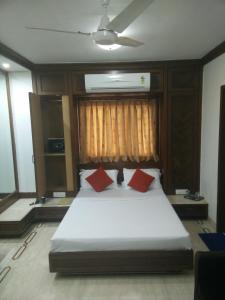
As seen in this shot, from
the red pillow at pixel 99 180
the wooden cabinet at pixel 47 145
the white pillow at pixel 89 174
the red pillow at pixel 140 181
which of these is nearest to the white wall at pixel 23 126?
the wooden cabinet at pixel 47 145

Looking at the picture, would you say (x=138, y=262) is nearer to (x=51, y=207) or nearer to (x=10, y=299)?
(x=10, y=299)

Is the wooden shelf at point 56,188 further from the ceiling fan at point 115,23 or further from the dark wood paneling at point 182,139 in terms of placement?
the ceiling fan at point 115,23

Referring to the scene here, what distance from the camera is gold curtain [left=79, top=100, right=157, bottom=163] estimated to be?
4.12m

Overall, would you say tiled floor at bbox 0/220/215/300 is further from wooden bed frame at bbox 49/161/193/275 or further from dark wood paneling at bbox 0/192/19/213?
dark wood paneling at bbox 0/192/19/213

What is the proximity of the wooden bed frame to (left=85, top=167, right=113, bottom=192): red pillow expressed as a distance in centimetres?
149

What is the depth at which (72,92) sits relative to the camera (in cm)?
396

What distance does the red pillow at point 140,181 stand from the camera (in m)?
3.84

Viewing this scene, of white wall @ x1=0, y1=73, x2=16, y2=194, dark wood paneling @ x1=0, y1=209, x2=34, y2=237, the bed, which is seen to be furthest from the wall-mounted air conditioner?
dark wood paneling @ x1=0, y1=209, x2=34, y2=237

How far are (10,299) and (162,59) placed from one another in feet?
12.2

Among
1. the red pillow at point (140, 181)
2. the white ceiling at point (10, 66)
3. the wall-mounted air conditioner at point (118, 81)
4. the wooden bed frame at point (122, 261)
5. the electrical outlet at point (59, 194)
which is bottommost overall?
the wooden bed frame at point (122, 261)

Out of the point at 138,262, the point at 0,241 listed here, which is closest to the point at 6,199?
the point at 0,241

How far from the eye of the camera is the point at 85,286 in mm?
2410

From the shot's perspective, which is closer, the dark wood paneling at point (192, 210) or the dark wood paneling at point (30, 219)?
the dark wood paneling at point (30, 219)

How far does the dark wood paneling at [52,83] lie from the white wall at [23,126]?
187mm
